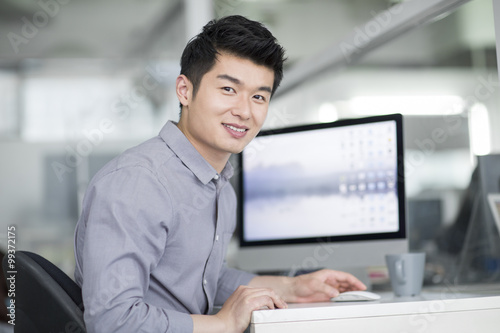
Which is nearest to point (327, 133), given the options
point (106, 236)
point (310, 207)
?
point (310, 207)

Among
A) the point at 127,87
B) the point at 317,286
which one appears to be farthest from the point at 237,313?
the point at 127,87

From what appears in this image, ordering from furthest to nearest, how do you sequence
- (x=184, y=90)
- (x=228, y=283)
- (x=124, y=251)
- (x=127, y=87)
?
(x=127, y=87)
(x=228, y=283)
(x=184, y=90)
(x=124, y=251)

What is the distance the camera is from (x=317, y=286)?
1.24m

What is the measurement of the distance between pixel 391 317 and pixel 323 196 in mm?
574

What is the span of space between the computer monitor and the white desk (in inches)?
14.6

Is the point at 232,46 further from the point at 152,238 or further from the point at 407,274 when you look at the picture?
the point at 407,274

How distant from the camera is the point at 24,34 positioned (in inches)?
173

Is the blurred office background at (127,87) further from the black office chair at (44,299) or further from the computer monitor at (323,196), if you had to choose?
the black office chair at (44,299)

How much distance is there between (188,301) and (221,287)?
26 centimetres

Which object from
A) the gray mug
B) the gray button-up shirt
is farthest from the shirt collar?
the gray mug

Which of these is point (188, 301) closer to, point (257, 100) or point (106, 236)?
point (106, 236)

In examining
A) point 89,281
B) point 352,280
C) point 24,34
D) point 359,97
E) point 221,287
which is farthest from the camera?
point 359,97

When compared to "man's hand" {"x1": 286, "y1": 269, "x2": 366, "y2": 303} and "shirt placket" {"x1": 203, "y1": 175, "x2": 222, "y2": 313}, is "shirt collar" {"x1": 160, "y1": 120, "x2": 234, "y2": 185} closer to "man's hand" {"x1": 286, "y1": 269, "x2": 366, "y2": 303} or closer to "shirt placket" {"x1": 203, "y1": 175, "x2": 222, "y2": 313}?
"shirt placket" {"x1": 203, "y1": 175, "x2": 222, "y2": 313}

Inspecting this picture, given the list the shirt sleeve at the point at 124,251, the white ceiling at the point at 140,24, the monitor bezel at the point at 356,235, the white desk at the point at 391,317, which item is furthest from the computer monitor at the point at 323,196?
the white ceiling at the point at 140,24
